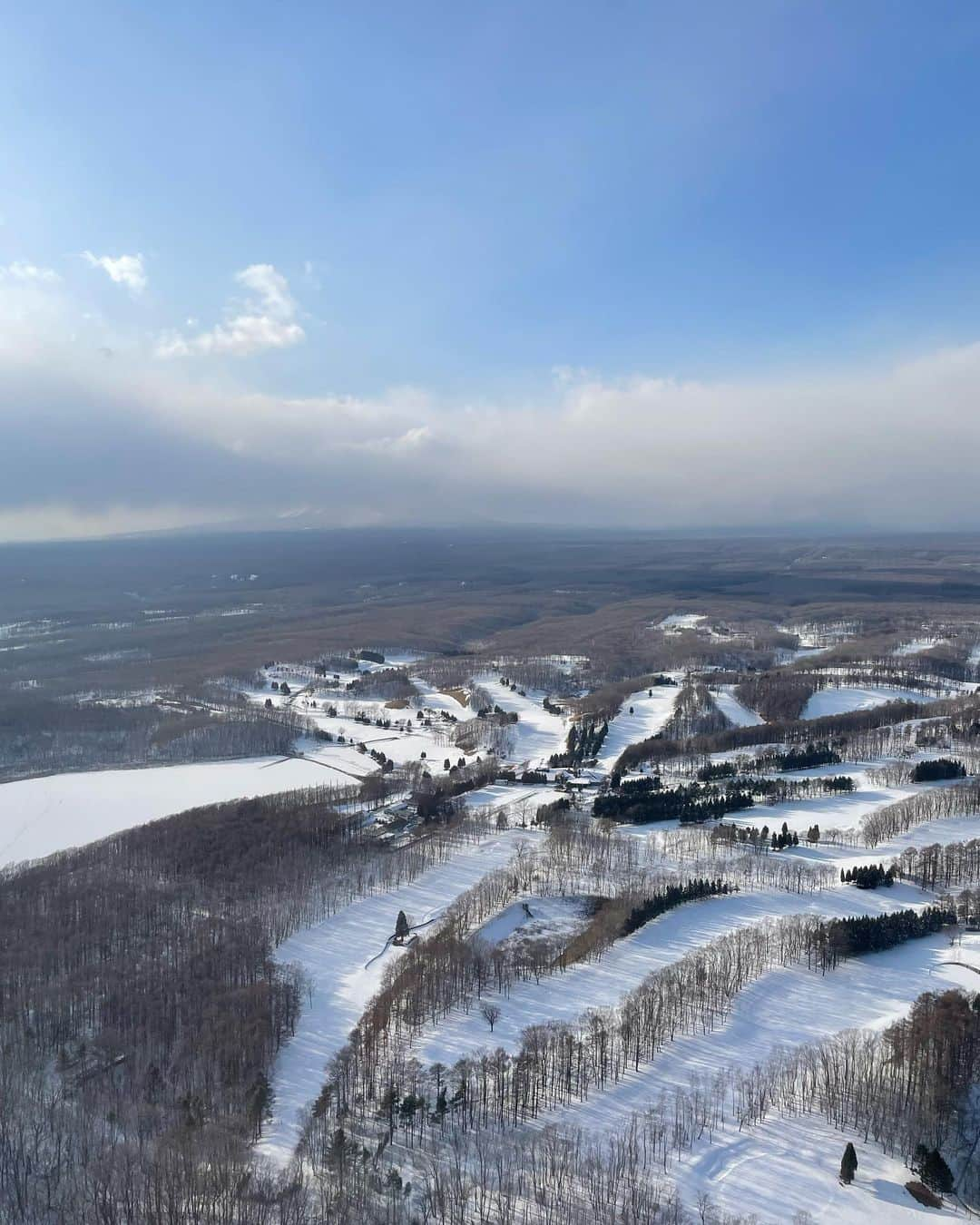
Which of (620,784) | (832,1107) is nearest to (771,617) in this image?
(620,784)

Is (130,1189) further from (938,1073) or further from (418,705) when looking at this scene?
(418,705)

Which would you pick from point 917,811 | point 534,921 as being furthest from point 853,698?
point 534,921

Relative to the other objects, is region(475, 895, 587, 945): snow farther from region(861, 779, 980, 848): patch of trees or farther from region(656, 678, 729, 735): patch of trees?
region(656, 678, 729, 735): patch of trees

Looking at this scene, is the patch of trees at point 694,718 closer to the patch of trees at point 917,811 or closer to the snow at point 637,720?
the snow at point 637,720

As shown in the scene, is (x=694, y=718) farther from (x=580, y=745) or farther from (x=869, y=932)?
(x=869, y=932)

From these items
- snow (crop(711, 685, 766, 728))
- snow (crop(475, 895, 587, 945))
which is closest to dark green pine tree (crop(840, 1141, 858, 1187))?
snow (crop(475, 895, 587, 945))

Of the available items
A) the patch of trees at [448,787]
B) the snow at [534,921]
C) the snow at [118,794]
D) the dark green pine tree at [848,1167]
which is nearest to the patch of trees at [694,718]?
the patch of trees at [448,787]
